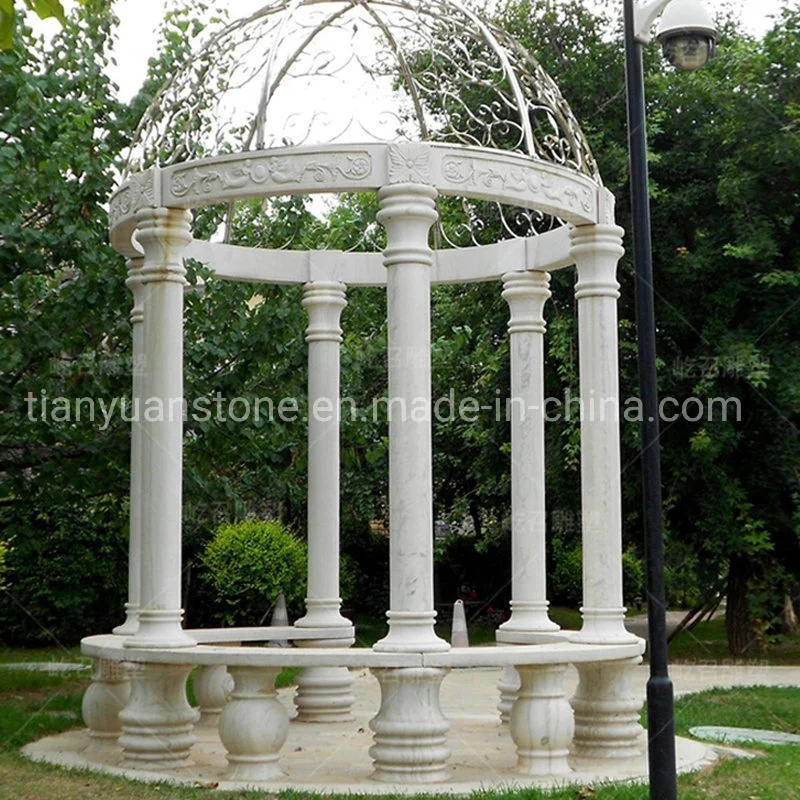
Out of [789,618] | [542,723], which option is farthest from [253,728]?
[789,618]

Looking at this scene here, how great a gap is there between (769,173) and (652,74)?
364 centimetres

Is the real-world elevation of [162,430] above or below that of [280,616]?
above

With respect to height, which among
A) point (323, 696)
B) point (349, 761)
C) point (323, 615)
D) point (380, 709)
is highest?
point (323, 615)

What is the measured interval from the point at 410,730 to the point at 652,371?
3395 millimetres

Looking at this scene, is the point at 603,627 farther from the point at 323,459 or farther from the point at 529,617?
the point at 323,459

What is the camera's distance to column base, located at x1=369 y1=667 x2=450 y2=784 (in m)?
9.92

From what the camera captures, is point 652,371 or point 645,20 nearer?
point 652,371

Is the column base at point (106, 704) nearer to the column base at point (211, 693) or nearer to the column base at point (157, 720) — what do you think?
the column base at point (157, 720)

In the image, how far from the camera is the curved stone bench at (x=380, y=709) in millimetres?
9914

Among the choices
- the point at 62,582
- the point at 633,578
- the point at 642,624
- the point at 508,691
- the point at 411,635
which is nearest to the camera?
the point at 411,635

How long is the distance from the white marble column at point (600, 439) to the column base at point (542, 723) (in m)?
1.00

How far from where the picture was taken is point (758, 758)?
454 inches

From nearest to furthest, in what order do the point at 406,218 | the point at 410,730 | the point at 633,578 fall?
the point at 410,730, the point at 406,218, the point at 633,578

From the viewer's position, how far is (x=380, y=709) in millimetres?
10156
